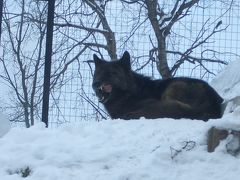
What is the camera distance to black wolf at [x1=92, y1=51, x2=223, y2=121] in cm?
761

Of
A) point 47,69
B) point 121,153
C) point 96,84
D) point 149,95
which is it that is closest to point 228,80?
point 149,95

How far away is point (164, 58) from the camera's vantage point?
11.6 m

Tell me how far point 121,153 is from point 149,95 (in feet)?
10.2

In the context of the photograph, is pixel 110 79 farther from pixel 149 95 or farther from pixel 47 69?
pixel 47 69

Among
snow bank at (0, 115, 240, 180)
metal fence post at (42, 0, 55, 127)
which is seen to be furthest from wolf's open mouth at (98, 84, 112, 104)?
snow bank at (0, 115, 240, 180)

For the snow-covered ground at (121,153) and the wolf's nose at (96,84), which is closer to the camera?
the snow-covered ground at (121,153)

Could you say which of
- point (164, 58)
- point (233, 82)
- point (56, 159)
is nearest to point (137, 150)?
point (56, 159)

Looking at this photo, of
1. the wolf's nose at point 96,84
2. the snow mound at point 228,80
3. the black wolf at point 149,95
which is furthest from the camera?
the wolf's nose at point 96,84

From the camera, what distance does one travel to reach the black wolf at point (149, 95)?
7.61 metres

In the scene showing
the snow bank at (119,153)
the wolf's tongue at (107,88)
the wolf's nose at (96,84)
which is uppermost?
the wolf's nose at (96,84)

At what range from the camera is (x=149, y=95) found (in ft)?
28.6

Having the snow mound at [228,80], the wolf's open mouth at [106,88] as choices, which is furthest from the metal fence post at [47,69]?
the snow mound at [228,80]

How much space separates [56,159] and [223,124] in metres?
1.64

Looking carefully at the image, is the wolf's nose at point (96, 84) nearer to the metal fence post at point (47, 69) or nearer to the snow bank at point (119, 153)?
the metal fence post at point (47, 69)
